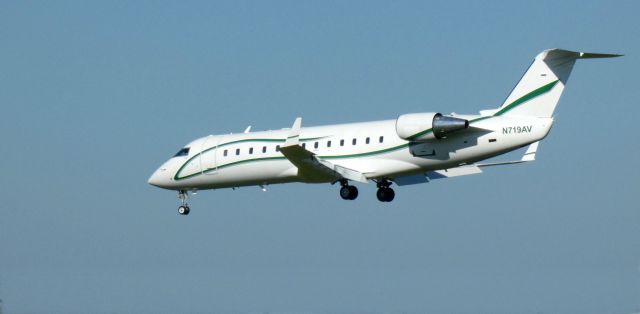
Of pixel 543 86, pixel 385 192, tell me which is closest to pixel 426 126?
pixel 543 86

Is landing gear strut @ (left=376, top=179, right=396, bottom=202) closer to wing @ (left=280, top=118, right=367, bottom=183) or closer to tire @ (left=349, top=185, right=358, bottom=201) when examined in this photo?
tire @ (left=349, top=185, right=358, bottom=201)

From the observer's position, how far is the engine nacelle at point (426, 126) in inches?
1537

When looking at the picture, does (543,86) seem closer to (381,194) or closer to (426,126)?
(426,126)

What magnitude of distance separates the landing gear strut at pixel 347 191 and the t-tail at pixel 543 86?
19.8 ft

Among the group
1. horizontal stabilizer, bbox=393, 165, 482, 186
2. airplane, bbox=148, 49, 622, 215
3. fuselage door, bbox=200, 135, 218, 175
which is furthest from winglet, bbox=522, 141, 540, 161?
fuselage door, bbox=200, 135, 218, 175

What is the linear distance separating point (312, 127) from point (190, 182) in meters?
5.06

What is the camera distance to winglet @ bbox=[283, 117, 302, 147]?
3931 cm

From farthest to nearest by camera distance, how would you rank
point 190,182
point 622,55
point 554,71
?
point 190,182 < point 554,71 < point 622,55

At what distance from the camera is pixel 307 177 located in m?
42.4

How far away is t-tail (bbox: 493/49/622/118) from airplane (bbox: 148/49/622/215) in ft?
0.09

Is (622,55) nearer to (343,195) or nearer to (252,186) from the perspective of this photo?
(343,195)

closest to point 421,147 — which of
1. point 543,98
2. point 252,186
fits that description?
point 543,98

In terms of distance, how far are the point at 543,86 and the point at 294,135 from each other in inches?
287

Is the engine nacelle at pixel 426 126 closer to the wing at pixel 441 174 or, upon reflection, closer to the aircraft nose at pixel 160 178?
the wing at pixel 441 174
